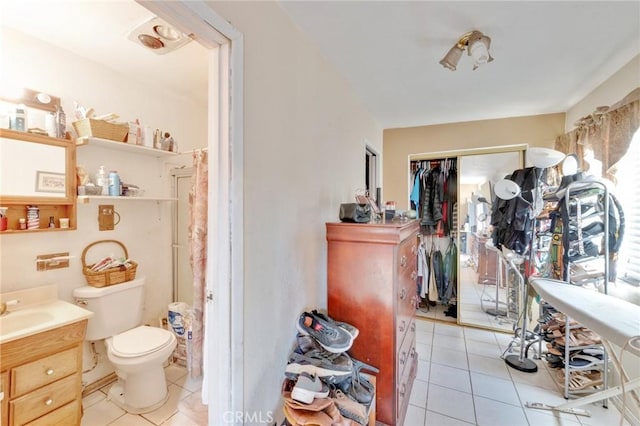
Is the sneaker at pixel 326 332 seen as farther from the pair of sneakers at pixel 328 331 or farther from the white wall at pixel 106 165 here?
the white wall at pixel 106 165

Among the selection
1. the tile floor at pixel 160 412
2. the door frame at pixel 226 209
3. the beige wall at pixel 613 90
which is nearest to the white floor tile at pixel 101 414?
the tile floor at pixel 160 412

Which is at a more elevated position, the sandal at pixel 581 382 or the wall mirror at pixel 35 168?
the wall mirror at pixel 35 168

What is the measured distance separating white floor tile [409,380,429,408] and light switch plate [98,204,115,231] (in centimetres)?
261

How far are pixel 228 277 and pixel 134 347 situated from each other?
132cm

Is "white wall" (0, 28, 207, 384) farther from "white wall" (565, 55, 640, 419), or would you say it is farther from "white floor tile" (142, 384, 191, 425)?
"white wall" (565, 55, 640, 419)

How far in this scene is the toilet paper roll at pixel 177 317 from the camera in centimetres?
220

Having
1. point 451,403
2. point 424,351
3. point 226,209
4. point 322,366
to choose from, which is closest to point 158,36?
point 226,209

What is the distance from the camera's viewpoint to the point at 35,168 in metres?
1.62

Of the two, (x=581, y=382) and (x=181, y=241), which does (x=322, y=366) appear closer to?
(x=181, y=241)

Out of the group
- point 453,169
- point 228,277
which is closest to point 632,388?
point 228,277

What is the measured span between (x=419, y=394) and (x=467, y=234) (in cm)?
199

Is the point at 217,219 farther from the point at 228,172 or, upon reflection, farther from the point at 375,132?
the point at 375,132

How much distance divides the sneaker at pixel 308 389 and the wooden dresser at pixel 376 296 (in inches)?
18.4

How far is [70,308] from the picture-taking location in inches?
64.4
